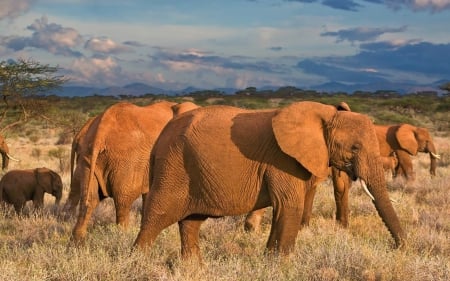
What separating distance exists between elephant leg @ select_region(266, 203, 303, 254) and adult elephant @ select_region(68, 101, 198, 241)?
2.66m

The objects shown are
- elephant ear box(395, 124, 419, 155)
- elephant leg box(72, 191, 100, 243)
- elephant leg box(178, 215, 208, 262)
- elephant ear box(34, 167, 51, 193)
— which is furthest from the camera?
elephant ear box(395, 124, 419, 155)

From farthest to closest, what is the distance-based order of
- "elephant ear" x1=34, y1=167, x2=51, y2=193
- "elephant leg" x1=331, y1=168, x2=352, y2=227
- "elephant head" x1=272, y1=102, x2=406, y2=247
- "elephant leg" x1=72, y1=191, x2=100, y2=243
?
1. "elephant ear" x1=34, y1=167, x2=51, y2=193
2. "elephant leg" x1=331, y1=168, x2=352, y2=227
3. "elephant leg" x1=72, y1=191, x2=100, y2=243
4. "elephant head" x1=272, y1=102, x2=406, y2=247

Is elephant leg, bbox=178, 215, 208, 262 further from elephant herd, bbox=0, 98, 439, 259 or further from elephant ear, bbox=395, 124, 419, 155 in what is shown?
elephant ear, bbox=395, 124, 419, 155

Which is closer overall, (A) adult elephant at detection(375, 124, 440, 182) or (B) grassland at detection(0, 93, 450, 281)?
(B) grassland at detection(0, 93, 450, 281)

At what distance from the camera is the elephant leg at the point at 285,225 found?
19.6 feet

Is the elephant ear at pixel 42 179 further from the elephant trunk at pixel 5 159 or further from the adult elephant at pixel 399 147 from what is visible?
the adult elephant at pixel 399 147

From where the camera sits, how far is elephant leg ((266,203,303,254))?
19.6 feet

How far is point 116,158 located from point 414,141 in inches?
449

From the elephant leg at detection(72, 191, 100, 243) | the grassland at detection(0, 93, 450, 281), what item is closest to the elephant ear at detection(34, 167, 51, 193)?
the grassland at detection(0, 93, 450, 281)

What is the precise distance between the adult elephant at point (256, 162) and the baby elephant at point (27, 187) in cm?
526

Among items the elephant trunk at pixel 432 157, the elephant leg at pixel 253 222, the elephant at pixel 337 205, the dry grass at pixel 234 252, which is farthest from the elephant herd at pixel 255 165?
the elephant trunk at pixel 432 157

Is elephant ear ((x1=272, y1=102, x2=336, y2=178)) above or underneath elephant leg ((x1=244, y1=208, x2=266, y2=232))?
above

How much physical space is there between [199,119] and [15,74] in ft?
50.5

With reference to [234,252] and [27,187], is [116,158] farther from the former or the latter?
[27,187]
